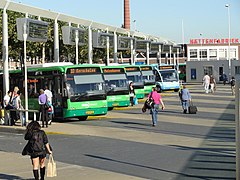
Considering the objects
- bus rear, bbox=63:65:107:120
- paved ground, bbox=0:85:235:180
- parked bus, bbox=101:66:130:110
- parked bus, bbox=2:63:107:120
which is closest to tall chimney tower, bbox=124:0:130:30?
parked bus, bbox=101:66:130:110

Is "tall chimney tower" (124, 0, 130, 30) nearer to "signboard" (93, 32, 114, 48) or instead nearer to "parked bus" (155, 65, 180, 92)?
"parked bus" (155, 65, 180, 92)

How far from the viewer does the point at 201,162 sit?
1303 cm

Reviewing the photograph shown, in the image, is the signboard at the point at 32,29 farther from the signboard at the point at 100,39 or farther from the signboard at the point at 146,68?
the signboard at the point at 146,68

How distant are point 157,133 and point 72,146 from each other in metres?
4.21

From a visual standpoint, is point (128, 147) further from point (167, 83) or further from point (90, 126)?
point (167, 83)

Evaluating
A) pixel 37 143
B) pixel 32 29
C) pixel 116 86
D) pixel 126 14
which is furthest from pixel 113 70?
pixel 126 14

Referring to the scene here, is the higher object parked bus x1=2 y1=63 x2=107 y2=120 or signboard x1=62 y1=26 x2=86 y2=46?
signboard x1=62 y1=26 x2=86 y2=46

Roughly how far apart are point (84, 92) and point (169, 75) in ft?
89.1

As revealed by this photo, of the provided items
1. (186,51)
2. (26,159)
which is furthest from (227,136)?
(186,51)

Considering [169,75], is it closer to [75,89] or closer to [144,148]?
[75,89]

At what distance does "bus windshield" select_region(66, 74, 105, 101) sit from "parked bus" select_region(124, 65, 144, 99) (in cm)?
1317

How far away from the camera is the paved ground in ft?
39.0

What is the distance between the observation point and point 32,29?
25078 mm

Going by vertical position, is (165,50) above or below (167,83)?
above
